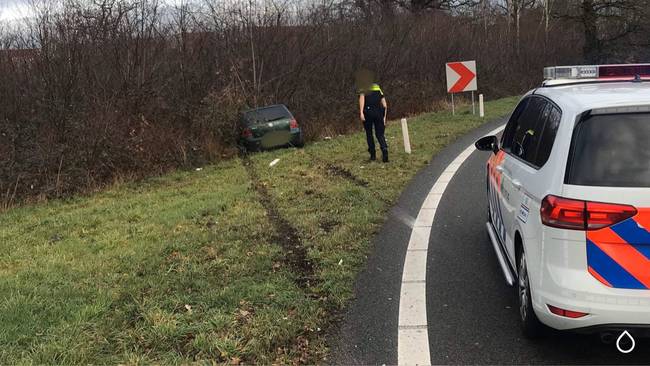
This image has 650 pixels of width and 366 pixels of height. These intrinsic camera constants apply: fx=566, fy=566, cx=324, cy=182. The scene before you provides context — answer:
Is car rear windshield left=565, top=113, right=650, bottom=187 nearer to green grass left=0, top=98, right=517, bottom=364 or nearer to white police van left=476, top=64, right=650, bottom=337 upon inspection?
white police van left=476, top=64, right=650, bottom=337

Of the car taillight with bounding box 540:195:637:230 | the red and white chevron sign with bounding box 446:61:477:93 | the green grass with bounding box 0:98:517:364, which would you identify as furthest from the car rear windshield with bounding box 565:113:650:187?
the red and white chevron sign with bounding box 446:61:477:93

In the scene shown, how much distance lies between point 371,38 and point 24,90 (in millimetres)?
15960

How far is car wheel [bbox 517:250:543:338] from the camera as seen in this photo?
365 cm

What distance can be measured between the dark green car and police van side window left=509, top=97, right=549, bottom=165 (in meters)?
11.6


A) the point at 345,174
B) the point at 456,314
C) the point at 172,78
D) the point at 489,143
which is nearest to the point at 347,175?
the point at 345,174

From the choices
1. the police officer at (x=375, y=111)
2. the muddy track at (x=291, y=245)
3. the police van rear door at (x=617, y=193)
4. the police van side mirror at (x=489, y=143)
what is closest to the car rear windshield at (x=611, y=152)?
the police van rear door at (x=617, y=193)

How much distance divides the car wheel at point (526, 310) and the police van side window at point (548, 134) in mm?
643

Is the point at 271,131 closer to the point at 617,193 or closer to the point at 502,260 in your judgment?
the point at 502,260

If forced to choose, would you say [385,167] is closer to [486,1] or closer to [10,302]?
[10,302]

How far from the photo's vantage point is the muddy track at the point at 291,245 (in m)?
5.09

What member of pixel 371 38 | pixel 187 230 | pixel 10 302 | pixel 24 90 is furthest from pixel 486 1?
pixel 10 302

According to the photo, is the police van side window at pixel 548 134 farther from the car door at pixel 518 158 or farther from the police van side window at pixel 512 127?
the police van side window at pixel 512 127

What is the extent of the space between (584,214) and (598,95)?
97cm

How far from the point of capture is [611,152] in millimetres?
3180
